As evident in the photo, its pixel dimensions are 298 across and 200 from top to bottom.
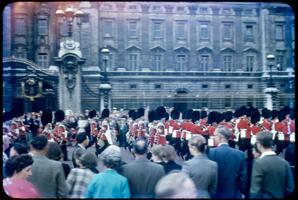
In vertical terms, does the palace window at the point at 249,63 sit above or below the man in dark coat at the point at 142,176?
above

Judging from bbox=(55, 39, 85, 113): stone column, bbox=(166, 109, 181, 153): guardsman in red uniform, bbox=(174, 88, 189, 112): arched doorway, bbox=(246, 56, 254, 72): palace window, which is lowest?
bbox=(166, 109, 181, 153): guardsman in red uniform

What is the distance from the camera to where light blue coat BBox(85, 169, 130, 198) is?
4148 millimetres

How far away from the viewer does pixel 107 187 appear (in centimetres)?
418

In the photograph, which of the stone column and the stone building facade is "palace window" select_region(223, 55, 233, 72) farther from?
the stone column

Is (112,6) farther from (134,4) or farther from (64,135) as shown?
(64,135)

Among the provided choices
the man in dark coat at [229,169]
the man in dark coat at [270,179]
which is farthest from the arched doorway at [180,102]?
the man in dark coat at [270,179]

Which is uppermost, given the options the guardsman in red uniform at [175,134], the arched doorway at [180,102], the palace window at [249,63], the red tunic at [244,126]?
the palace window at [249,63]

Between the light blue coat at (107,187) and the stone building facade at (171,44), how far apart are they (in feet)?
81.7

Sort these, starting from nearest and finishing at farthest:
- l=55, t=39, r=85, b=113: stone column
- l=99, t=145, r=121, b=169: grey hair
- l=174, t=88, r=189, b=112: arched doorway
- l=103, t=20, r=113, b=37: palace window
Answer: l=99, t=145, r=121, b=169: grey hair < l=55, t=39, r=85, b=113: stone column < l=174, t=88, r=189, b=112: arched doorway < l=103, t=20, r=113, b=37: palace window

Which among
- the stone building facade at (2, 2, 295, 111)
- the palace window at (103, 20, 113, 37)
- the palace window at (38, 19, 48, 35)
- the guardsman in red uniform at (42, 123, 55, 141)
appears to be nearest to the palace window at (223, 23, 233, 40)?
the stone building facade at (2, 2, 295, 111)

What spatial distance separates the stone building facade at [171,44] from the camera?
3125 cm

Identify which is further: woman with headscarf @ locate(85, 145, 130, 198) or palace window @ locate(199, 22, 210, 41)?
palace window @ locate(199, 22, 210, 41)

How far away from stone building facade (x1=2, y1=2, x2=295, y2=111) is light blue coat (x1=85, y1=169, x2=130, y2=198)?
24917mm

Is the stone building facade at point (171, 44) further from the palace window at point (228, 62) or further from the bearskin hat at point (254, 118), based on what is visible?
the bearskin hat at point (254, 118)
